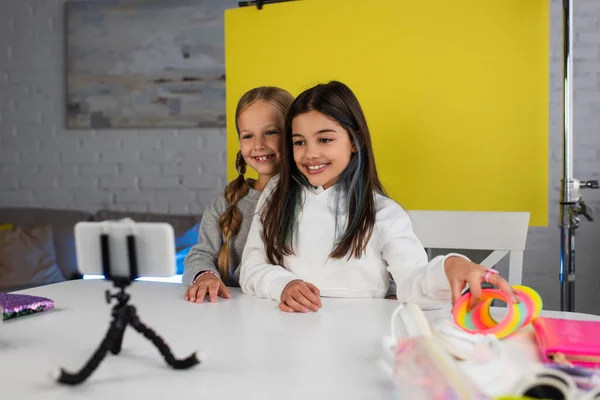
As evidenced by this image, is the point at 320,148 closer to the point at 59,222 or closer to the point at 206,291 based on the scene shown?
the point at 206,291

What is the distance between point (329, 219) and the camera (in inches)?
48.8

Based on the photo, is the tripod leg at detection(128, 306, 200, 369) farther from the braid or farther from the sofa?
the sofa

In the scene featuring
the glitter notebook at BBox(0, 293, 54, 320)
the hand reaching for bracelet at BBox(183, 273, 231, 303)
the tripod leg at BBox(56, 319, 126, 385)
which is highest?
the tripod leg at BBox(56, 319, 126, 385)

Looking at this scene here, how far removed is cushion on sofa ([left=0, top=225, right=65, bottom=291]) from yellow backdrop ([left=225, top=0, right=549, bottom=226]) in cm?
174

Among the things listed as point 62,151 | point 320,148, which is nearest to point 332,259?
point 320,148

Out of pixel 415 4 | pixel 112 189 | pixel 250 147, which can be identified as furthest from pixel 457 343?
pixel 112 189

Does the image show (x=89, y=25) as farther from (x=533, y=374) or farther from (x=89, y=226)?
(x=533, y=374)

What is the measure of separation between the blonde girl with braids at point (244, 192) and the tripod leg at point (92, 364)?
0.77 meters

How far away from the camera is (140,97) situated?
3.33m

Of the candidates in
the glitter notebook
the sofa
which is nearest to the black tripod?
the glitter notebook

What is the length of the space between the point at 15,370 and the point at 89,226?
0.19 m

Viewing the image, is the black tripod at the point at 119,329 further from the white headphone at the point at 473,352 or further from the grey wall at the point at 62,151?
the grey wall at the point at 62,151

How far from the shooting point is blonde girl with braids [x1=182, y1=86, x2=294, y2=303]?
1.43 m

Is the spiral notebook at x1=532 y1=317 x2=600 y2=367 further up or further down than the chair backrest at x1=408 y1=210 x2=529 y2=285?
further down
